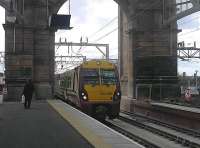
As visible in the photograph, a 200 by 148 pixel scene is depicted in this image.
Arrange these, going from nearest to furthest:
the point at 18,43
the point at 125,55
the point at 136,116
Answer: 1. the point at 136,116
2. the point at 18,43
3. the point at 125,55

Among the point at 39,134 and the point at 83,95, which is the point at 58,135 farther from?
the point at 83,95

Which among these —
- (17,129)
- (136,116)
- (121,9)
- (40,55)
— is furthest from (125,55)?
(17,129)

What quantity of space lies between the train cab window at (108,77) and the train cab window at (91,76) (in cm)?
30

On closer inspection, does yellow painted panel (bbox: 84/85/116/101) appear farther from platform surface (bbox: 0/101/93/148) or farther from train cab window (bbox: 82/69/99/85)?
platform surface (bbox: 0/101/93/148)

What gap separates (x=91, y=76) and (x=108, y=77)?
85 centimetres

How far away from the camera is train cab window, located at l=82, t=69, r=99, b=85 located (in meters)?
29.5

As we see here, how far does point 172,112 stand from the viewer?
3092 centimetres

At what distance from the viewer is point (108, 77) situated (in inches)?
1171

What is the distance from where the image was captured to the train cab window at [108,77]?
29562mm

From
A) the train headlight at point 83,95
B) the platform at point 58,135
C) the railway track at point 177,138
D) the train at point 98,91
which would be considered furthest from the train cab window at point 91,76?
the platform at point 58,135

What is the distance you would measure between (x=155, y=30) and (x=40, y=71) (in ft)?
31.8

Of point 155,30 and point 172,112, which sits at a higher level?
point 155,30

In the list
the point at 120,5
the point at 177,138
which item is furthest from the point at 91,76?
the point at 120,5

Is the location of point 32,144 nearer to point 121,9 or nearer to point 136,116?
point 136,116
